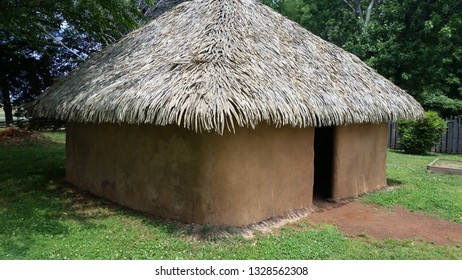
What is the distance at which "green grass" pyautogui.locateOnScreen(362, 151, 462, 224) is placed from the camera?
710 cm

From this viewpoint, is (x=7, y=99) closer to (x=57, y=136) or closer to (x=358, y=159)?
(x=57, y=136)

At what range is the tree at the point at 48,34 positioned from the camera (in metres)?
9.33

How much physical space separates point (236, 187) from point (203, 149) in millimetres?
718

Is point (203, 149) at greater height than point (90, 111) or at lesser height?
lesser

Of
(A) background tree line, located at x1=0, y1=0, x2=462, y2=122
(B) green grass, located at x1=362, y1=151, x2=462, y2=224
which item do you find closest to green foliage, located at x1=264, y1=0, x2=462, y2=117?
A: (A) background tree line, located at x1=0, y1=0, x2=462, y2=122

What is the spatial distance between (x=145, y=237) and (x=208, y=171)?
1.25 m

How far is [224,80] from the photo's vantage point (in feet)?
17.2

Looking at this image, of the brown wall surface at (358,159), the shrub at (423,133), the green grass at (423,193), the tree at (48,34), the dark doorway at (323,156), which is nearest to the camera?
the green grass at (423,193)

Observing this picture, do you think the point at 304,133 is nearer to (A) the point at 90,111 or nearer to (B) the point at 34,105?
(A) the point at 90,111

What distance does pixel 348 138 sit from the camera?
755 cm

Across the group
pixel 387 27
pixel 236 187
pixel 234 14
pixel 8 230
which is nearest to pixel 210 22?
pixel 234 14

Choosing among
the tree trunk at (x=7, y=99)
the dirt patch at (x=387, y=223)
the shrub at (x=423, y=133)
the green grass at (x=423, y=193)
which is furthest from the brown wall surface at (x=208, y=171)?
the tree trunk at (x=7, y=99)

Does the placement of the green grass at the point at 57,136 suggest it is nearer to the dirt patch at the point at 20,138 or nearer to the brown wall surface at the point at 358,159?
the dirt patch at the point at 20,138

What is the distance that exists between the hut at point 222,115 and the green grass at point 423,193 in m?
0.57
